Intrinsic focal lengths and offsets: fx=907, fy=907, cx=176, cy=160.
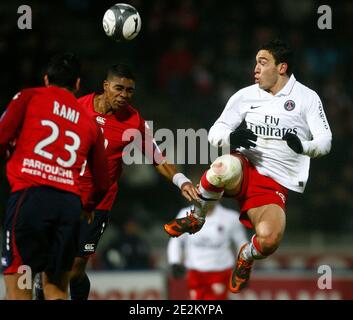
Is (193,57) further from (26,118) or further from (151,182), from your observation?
(26,118)

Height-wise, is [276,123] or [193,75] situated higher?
[193,75]

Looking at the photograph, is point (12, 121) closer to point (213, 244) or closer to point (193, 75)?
point (213, 244)

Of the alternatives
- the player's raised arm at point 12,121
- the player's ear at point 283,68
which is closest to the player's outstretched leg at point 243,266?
the player's ear at point 283,68

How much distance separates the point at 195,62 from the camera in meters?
14.3

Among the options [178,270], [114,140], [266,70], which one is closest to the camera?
[266,70]

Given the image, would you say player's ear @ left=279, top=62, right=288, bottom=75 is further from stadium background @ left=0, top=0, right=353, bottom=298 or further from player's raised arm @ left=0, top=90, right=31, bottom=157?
stadium background @ left=0, top=0, right=353, bottom=298

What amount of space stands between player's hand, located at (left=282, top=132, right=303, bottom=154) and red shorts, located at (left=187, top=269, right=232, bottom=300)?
433 cm

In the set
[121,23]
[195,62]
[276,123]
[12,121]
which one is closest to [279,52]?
[276,123]

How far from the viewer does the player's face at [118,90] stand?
7.46 metres

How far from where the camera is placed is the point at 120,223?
40.6 feet

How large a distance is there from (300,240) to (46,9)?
18.2 ft

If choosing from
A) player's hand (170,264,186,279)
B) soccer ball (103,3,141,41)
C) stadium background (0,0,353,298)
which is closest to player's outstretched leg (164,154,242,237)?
soccer ball (103,3,141,41)

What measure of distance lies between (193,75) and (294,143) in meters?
7.32

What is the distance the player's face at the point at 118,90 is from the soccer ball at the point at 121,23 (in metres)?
0.61
